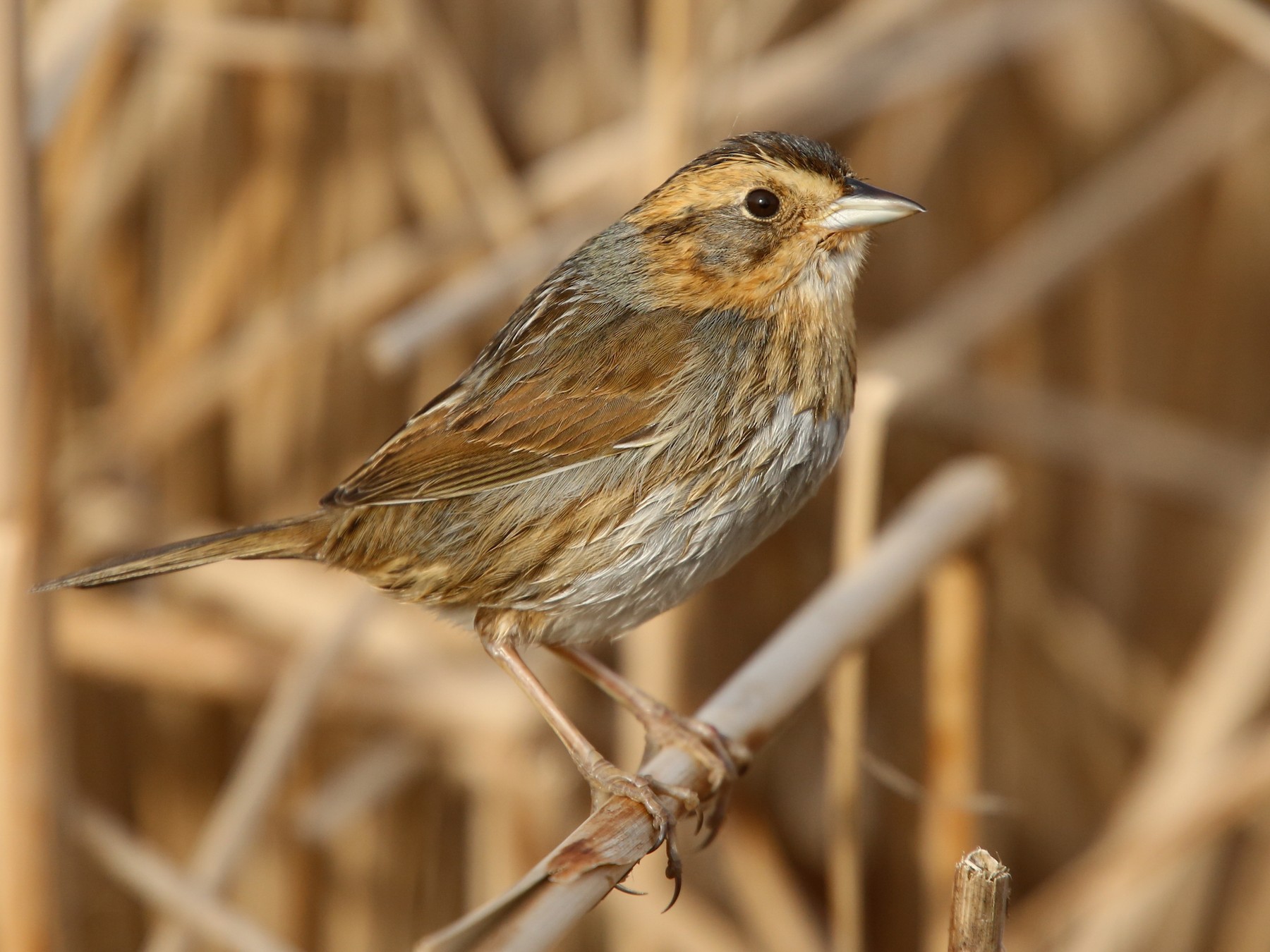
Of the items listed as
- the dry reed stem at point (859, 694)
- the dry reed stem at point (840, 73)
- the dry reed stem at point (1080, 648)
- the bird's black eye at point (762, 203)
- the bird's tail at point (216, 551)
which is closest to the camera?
the bird's tail at point (216, 551)

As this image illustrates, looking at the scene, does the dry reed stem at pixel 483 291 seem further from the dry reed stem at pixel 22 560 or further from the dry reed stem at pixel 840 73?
the dry reed stem at pixel 22 560

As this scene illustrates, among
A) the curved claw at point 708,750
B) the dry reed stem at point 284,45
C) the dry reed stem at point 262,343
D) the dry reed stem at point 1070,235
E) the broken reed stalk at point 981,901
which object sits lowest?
the broken reed stalk at point 981,901

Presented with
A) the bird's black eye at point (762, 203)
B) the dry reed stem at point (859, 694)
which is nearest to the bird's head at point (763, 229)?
the bird's black eye at point (762, 203)

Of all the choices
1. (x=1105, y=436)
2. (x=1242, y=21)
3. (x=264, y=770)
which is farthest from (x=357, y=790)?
(x=1242, y=21)

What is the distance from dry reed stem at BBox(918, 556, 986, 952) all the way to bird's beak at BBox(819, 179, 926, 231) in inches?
29.6

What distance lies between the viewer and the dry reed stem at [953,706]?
2.33m

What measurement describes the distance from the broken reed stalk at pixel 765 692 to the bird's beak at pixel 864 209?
0.54m

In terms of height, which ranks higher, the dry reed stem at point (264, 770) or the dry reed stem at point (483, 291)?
the dry reed stem at point (483, 291)

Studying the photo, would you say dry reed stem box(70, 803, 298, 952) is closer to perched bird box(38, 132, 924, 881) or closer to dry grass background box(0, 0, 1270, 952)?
dry grass background box(0, 0, 1270, 952)

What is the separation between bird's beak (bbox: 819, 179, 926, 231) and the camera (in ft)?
5.84

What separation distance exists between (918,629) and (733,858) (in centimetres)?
96

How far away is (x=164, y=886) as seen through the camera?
80.2 inches

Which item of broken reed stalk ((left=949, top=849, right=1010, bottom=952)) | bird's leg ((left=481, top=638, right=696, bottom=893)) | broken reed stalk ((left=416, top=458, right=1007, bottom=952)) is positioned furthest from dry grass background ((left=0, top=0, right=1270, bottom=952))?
broken reed stalk ((left=949, top=849, right=1010, bottom=952))

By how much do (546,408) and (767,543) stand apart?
157 centimetres
